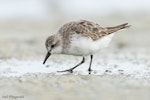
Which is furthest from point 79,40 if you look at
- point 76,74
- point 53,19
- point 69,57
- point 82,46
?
point 53,19

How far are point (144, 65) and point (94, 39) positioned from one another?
4.64 feet

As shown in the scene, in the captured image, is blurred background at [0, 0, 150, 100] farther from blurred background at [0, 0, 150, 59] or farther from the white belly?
the white belly

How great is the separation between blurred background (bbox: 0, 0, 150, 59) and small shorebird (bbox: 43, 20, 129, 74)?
2.18 metres

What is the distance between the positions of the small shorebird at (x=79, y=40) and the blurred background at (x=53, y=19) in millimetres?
2180

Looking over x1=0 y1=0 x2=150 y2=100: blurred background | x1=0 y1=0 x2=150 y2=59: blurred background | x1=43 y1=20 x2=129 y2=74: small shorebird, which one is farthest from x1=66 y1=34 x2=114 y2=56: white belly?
x1=0 y1=0 x2=150 y2=59: blurred background

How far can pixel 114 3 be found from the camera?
854 inches

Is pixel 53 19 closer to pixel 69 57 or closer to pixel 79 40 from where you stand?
pixel 69 57

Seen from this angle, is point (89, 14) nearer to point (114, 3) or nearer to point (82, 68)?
point (114, 3)

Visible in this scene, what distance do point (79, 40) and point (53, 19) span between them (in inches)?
395

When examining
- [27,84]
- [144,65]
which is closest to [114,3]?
[144,65]

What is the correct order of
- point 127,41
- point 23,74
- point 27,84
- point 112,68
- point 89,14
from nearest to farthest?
point 27,84 → point 23,74 → point 112,68 → point 127,41 → point 89,14

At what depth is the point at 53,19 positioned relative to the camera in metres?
18.8

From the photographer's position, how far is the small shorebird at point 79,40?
28.9 ft

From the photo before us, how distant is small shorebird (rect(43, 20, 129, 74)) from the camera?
→ 882cm
